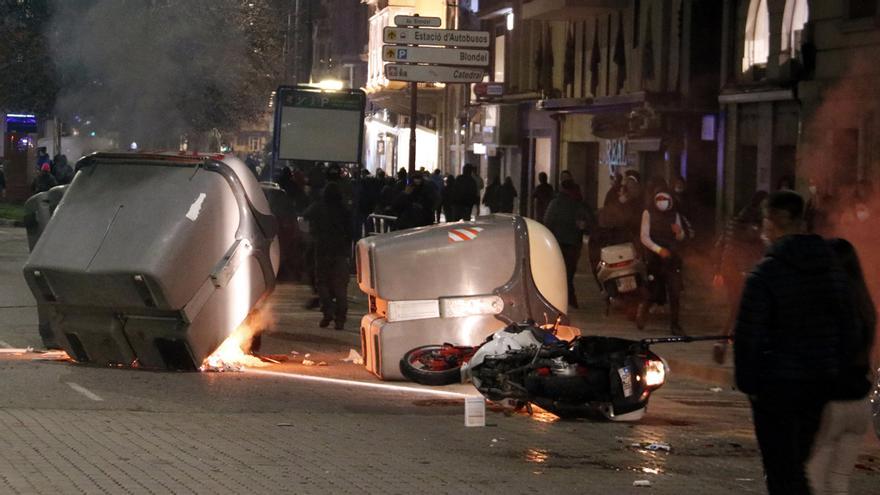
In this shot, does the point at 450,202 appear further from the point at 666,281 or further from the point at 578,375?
the point at 578,375

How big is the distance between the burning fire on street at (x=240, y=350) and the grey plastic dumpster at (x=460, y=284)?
167cm

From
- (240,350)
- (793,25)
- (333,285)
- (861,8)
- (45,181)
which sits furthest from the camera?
(45,181)

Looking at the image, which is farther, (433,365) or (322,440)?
(433,365)

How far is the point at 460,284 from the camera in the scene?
11.9 m

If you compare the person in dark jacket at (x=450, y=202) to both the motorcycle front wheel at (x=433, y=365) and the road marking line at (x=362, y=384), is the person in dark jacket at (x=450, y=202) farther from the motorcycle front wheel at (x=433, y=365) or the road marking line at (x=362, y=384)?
the motorcycle front wheel at (x=433, y=365)

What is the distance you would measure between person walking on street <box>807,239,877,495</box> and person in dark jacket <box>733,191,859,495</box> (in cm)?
4

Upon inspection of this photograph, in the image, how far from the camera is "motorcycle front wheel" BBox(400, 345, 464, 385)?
11.7m

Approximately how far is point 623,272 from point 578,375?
6716 millimetres

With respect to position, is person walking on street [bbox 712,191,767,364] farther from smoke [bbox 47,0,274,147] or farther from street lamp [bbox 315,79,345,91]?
street lamp [bbox 315,79,345,91]

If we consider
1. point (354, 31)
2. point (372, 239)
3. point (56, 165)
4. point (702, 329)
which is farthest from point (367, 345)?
point (354, 31)

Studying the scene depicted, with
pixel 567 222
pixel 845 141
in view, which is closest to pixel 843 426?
pixel 567 222

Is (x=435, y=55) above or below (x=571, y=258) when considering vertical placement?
above

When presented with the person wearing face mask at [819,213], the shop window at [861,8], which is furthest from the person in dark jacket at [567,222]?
the shop window at [861,8]

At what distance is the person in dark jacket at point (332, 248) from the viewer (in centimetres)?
1638
